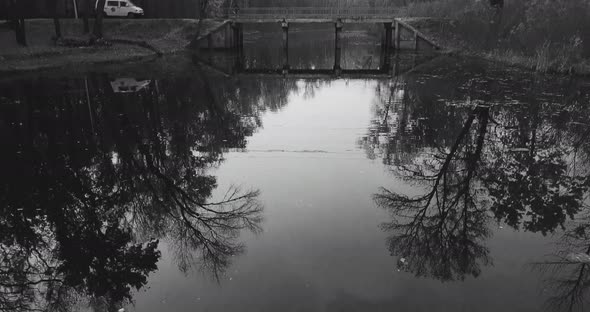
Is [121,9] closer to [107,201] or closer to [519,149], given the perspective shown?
→ [107,201]

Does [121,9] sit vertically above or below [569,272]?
above

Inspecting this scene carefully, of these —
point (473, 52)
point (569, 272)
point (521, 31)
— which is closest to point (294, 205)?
point (569, 272)

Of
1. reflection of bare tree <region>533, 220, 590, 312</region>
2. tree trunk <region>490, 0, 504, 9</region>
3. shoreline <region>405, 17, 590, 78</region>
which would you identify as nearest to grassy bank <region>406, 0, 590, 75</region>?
shoreline <region>405, 17, 590, 78</region>

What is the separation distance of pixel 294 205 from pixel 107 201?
394 centimetres

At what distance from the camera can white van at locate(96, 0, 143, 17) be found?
45094 mm

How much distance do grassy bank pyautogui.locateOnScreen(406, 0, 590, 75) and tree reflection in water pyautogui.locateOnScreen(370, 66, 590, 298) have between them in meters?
7.32

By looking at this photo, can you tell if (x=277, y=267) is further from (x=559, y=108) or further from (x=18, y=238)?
(x=559, y=108)

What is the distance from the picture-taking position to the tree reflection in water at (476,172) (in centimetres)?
724

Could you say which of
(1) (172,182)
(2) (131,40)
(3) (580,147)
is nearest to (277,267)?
(1) (172,182)

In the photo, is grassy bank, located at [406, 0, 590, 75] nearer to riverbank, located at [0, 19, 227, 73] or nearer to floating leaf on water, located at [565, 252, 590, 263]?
floating leaf on water, located at [565, 252, 590, 263]

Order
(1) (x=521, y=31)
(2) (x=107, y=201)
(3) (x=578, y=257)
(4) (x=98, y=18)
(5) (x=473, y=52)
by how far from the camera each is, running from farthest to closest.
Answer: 1. (5) (x=473, y=52)
2. (4) (x=98, y=18)
3. (1) (x=521, y=31)
4. (2) (x=107, y=201)
5. (3) (x=578, y=257)

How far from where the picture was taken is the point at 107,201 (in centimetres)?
916

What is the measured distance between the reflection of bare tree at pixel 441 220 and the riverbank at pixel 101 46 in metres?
24.9

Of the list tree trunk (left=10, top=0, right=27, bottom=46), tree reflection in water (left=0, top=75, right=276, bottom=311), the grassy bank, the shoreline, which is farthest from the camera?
tree trunk (left=10, top=0, right=27, bottom=46)
